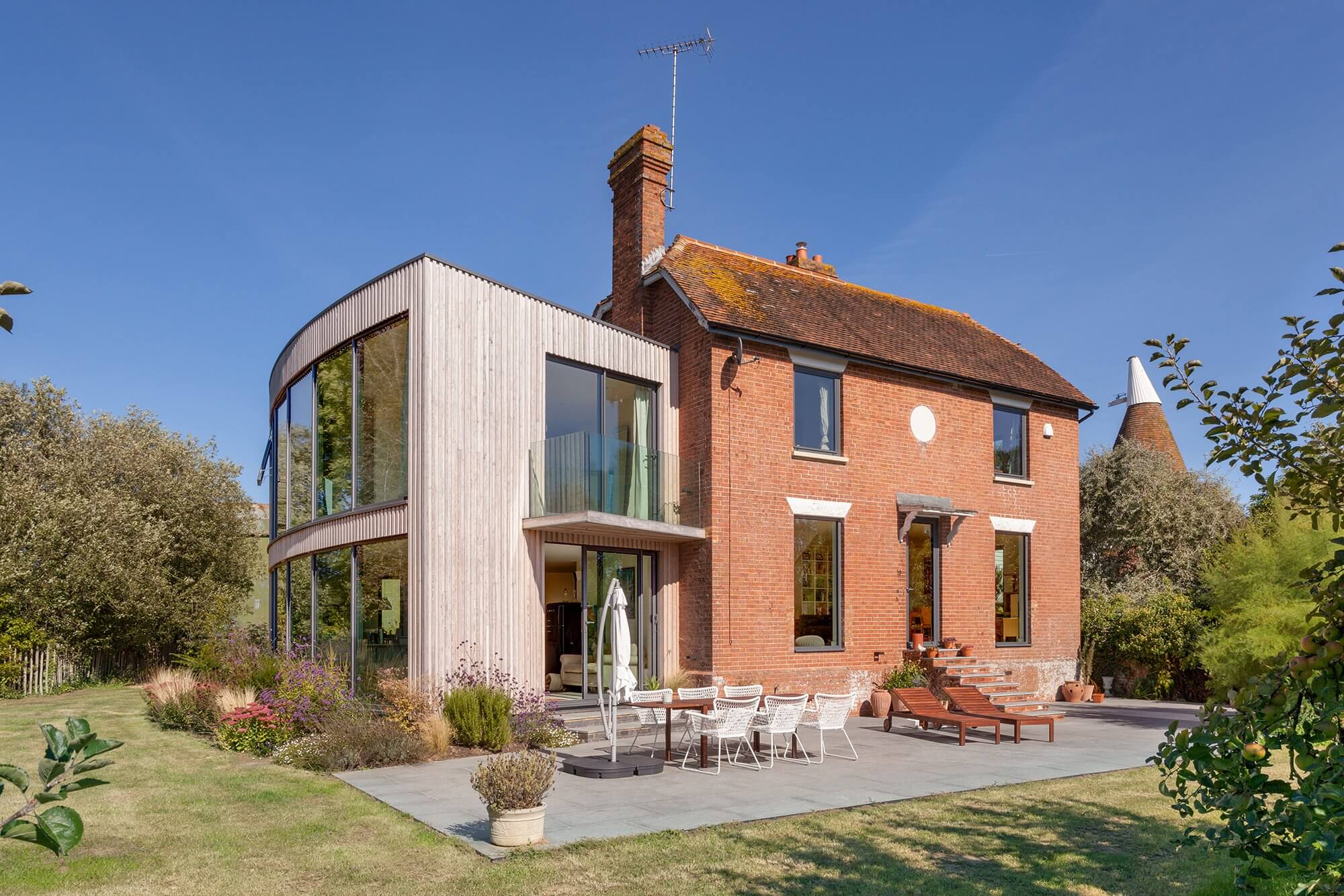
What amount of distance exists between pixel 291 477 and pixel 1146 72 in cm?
1449

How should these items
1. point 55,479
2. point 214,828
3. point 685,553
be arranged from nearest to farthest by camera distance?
point 214,828 → point 685,553 → point 55,479

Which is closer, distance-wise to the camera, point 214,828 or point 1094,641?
point 214,828

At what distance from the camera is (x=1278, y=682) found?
3145 mm

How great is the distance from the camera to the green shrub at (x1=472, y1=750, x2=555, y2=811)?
7.47 metres

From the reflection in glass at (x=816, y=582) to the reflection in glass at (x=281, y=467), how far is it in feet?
30.0

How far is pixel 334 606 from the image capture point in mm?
15172

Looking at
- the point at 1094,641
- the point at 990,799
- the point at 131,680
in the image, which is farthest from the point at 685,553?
the point at 131,680

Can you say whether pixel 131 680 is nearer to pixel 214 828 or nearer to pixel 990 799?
pixel 214 828

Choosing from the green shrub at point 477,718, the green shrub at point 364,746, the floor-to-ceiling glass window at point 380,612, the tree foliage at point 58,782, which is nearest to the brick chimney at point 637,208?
the floor-to-ceiling glass window at point 380,612

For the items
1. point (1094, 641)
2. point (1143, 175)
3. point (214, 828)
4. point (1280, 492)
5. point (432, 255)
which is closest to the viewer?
point (1280, 492)

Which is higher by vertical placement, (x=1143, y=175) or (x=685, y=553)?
(x=1143, y=175)

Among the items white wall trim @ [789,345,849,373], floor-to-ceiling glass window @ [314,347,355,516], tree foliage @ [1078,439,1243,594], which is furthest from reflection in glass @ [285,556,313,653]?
tree foliage @ [1078,439,1243,594]

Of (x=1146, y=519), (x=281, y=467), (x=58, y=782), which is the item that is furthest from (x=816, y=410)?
(x=58, y=782)

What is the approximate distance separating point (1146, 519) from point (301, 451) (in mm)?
20560
